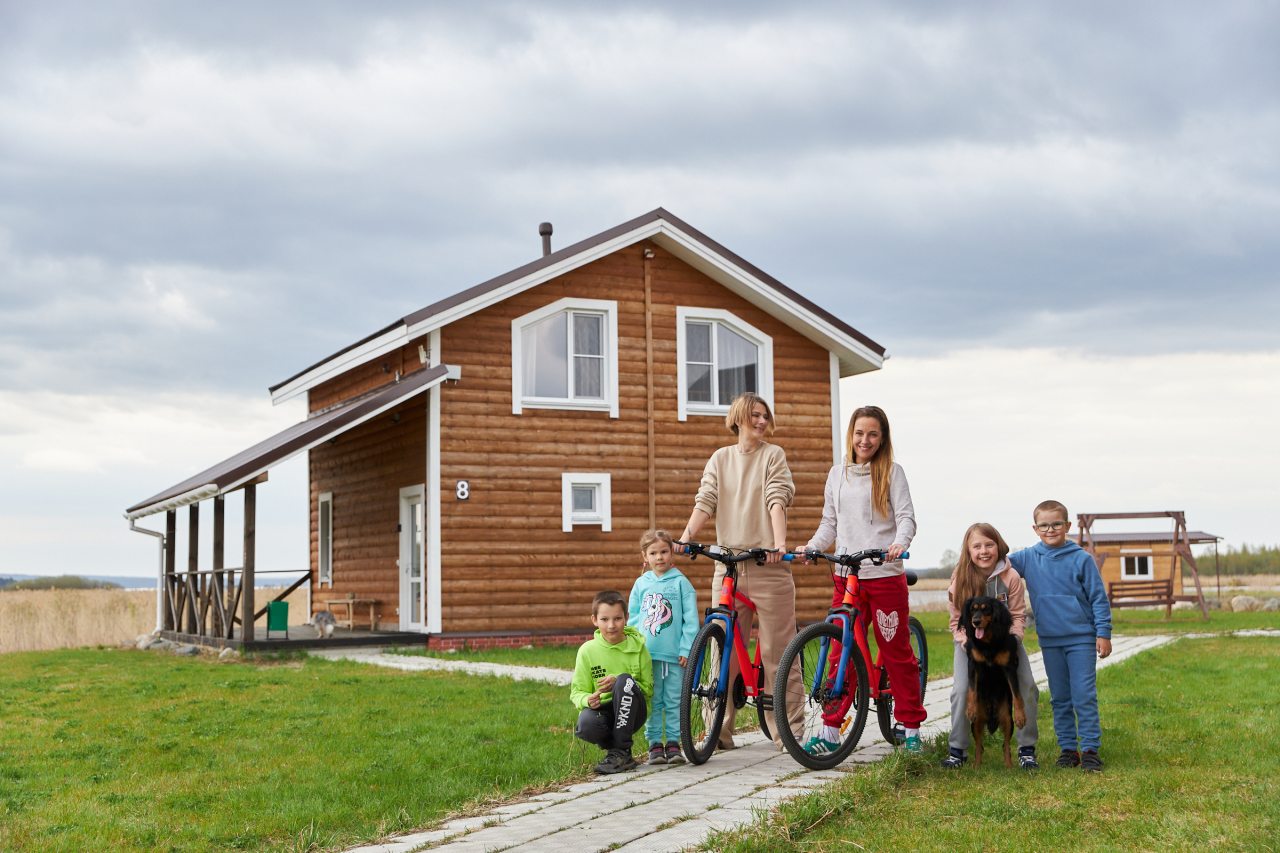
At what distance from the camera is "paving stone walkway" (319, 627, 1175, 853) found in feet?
17.4

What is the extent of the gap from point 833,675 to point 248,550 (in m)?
11.2

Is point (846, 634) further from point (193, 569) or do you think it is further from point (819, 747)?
point (193, 569)

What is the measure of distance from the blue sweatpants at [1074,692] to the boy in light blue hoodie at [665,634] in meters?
1.87

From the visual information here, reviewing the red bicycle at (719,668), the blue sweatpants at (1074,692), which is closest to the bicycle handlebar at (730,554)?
the red bicycle at (719,668)

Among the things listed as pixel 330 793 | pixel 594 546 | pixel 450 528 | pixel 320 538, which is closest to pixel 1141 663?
pixel 594 546

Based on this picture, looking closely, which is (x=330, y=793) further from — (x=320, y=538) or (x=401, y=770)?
(x=320, y=538)

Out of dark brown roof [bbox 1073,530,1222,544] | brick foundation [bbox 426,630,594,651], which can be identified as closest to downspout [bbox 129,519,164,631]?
brick foundation [bbox 426,630,594,651]

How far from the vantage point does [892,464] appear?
6.98m

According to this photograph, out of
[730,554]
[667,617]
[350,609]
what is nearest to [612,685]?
[667,617]

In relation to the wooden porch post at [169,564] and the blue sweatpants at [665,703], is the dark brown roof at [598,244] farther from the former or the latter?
the blue sweatpants at [665,703]

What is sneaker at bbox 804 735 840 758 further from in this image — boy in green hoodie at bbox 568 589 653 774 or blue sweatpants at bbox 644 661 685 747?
boy in green hoodie at bbox 568 589 653 774

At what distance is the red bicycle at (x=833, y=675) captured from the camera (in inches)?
256

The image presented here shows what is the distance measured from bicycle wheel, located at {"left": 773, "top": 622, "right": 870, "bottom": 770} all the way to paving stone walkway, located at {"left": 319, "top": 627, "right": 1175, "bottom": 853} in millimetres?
108

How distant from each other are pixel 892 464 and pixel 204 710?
6.52 m
